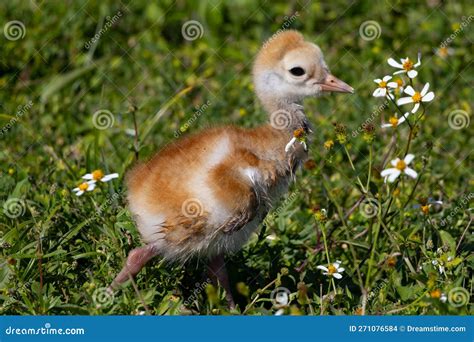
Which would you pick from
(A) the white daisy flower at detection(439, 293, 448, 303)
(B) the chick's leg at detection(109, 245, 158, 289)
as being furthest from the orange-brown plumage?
(A) the white daisy flower at detection(439, 293, 448, 303)

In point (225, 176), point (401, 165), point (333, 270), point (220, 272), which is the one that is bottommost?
point (220, 272)

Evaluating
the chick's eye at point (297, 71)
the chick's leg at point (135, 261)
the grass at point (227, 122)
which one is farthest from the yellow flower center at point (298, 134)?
the chick's leg at point (135, 261)

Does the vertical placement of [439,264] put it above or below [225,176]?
below

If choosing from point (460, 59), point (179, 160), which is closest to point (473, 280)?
point (179, 160)

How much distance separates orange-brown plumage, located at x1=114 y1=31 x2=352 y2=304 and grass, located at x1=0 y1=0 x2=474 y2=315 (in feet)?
0.53

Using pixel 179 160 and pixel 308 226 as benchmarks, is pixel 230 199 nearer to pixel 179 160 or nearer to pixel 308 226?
pixel 179 160

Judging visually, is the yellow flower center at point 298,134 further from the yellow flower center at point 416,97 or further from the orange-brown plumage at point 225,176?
the yellow flower center at point 416,97

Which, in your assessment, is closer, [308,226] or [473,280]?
[473,280]

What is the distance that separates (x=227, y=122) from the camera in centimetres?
439

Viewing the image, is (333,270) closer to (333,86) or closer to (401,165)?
(401,165)

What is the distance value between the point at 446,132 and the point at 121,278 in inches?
118

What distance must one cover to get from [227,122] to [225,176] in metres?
0.74

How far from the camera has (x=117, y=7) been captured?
22.9 feet

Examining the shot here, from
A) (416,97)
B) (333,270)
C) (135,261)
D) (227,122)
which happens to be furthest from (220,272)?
(416,97)
